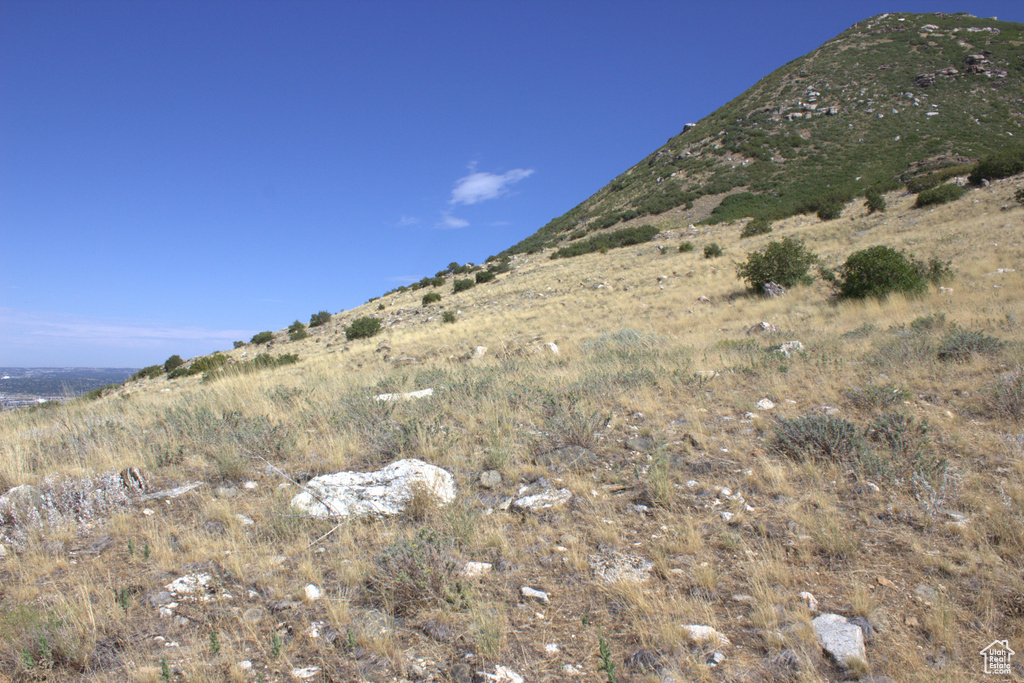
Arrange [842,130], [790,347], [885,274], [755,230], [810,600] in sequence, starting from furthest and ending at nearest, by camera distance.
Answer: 1. [842,130]
2. [755,230]
3. [885,274]
4. [790,347]
5. [810,600]

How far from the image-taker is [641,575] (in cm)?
281

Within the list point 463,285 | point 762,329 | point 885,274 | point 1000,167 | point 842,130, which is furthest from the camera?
point 842,130

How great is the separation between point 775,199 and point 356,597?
128ft

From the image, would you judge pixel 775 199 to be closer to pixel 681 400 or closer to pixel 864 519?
pixel 681 400

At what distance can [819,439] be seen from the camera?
411cm

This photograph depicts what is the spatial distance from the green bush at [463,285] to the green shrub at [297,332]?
8.31 meters

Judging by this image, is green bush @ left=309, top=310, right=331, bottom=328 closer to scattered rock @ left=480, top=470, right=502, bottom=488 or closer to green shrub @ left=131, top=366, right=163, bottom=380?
green shrub @ left=131, top=366, right=163, bottom=380

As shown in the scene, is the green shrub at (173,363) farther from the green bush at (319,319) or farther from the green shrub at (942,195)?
the green shrub at (942,195)

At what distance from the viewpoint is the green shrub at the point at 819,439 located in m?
3.93

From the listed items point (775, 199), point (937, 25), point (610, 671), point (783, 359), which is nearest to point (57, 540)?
point (610, 671)

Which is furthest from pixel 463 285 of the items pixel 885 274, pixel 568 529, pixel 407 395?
pixel 568 529

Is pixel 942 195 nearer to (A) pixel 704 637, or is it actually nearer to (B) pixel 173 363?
(A) pixel 704 637

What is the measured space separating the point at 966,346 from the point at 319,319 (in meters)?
27.2

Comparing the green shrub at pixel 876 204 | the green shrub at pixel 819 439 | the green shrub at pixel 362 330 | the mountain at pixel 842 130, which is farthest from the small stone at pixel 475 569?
the mountain at pixel 842 130
